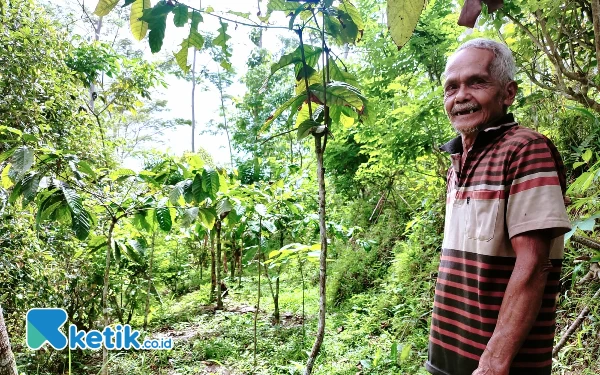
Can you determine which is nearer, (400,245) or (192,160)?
(192,160)

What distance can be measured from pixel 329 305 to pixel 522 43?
291 cm

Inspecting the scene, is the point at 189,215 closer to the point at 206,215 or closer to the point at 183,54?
the point at 206,215

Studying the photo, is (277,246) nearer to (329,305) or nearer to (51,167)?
(329,305)

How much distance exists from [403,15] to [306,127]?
1.32 feet

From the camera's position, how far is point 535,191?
0.68 meters

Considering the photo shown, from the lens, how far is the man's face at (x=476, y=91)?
0.84m

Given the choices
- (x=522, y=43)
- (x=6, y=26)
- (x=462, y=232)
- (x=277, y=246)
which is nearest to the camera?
(x=462, y=232)

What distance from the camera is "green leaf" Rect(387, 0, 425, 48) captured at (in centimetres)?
35

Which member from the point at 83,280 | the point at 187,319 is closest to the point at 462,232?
the point at 83,280

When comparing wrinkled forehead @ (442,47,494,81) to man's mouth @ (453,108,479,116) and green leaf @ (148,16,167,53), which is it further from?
green leaf @ (148,16,167,53)

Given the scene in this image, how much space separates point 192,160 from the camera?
135cm

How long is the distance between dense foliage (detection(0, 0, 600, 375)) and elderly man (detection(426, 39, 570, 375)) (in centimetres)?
20

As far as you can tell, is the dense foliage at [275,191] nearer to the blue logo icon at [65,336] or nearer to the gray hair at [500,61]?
the blue logo icon at [65,336]

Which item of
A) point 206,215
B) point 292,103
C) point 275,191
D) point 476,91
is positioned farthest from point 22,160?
point 275,191
